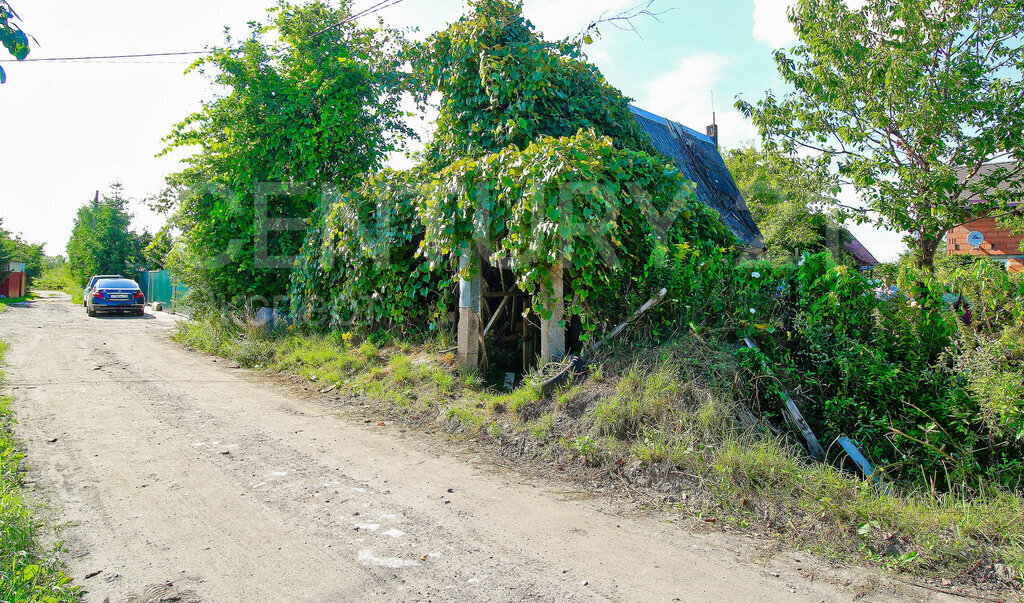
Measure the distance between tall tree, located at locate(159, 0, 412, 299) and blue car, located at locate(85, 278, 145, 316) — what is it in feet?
33.3

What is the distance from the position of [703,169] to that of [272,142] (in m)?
12.9

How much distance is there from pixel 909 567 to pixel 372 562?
3085 mm

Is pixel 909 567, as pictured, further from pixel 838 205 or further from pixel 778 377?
pixel 838 205

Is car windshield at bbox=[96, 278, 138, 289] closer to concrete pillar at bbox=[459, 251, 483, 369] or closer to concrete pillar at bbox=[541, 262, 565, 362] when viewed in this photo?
concrete pillar at bbox=[459, 251, 483, 369]

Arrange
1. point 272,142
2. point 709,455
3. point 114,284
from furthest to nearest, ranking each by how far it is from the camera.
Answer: point 114,284, point 272,142, point 709,455

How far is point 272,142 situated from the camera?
12891mm

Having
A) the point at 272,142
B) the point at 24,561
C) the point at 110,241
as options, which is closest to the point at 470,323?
the point at 24,561

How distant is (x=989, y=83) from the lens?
974 centimetres

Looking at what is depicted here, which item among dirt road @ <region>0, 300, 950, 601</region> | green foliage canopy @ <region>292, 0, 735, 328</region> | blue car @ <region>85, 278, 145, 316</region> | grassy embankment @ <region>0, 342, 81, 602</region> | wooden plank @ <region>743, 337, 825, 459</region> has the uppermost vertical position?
green foliage canopy @ <region>292, 0, 735, 328</region>

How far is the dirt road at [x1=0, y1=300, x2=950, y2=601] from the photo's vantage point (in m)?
3.11

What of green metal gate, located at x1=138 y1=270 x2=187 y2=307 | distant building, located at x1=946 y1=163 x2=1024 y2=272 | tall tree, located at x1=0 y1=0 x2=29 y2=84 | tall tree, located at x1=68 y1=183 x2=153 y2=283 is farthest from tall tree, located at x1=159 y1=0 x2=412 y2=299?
tall tree, located at x1=68 y1=183 x2=153 y2=283

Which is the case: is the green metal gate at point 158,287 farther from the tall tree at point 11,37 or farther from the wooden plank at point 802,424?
the wooden plank at point 802,424

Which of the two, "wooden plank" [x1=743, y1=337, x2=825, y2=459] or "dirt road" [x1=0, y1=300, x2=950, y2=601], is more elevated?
"wooden plank" [x1=743, y1=337, x2=825, y2=459]

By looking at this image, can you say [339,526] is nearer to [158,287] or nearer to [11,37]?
[11,37]
